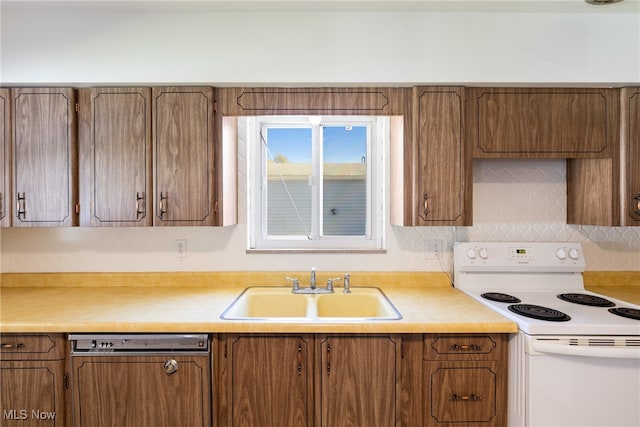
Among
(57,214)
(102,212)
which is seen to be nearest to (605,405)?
(102,212)

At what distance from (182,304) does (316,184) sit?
1049 millimetres

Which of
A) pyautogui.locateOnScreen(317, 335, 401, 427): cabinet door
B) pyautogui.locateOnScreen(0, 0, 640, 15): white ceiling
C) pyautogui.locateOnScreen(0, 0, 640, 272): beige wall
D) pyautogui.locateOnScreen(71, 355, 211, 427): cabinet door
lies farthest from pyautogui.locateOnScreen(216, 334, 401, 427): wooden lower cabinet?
pyautogui.locateOnScreen(0, 0, 640, 15): white ceiling

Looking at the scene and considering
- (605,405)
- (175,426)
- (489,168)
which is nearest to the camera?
(605,405)

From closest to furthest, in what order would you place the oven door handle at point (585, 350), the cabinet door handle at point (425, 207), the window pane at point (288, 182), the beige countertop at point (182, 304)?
the oven door handle at point (585, 350) → the beige countertop at point (182, 304) → the cabinet door handle at point (425, 207) → the window pane at point (288, 182)

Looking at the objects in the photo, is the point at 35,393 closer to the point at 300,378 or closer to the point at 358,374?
the point at 300,378

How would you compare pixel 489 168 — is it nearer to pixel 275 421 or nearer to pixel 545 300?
pixel 545 300

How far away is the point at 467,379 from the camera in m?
1.63

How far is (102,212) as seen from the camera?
6.35 ft

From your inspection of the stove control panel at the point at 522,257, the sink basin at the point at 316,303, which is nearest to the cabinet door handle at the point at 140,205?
the sink basin at the point at 316,303

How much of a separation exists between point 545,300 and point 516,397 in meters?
0.60

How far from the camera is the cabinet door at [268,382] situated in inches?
64.0

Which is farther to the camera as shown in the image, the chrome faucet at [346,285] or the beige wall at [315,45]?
the chrome faucet at [346,285]

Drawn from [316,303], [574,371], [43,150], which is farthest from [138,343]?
[574,371]

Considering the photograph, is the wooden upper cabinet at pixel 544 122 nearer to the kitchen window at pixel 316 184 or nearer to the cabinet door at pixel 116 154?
the kitchen window at pixel 316 184
